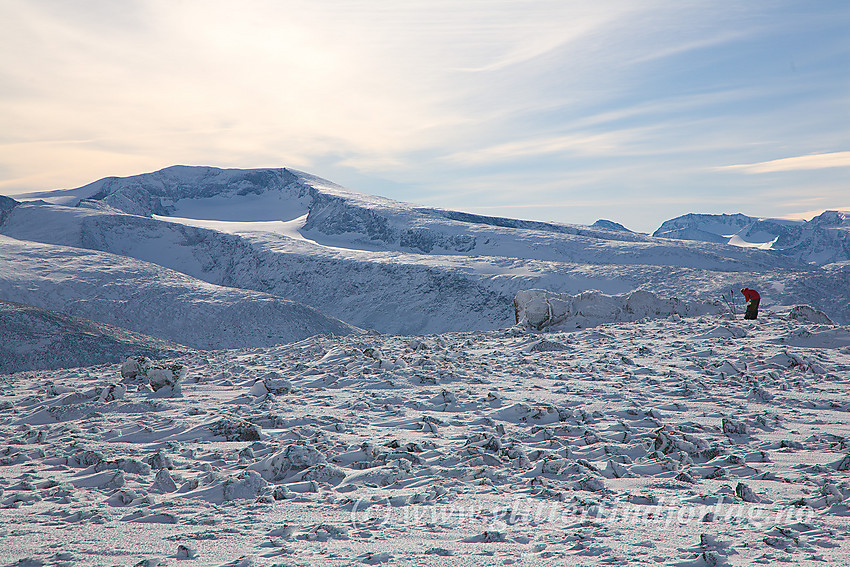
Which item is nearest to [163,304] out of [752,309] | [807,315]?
[752,309]

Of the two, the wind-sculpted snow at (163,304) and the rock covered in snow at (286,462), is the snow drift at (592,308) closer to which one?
the rock covered in snow at (286,462)

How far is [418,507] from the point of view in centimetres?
564

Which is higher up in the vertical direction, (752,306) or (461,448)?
(752,306)

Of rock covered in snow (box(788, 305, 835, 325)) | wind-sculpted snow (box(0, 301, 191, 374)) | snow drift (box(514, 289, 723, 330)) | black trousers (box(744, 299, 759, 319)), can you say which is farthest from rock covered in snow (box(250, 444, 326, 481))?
wind-sculpted snow (box(0, 301, 191, 374))

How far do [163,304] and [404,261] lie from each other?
41565mm

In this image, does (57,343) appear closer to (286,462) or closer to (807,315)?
(286,462)

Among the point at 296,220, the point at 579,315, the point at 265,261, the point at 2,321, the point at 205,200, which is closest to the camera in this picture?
the point at 579,315

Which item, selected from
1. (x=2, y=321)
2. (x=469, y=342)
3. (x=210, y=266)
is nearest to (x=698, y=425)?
(x=469, y=342)

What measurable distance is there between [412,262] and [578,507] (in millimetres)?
81330

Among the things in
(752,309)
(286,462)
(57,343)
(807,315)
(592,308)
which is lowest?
(57,343)

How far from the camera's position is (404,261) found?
287 ft

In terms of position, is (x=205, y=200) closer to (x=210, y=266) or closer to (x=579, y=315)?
(x=210, y=266)

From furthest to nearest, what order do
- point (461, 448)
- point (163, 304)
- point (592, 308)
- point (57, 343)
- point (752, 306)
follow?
1. point (163, 304)
2. point (57, 343)
3. point (592, 308)
4. point (752, 306)
5. point (461, 448)

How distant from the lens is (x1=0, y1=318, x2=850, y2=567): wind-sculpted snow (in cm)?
466
